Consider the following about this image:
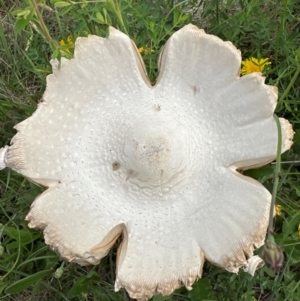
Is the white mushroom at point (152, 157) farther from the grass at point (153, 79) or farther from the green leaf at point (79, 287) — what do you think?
the green leaf at point (79, 287)

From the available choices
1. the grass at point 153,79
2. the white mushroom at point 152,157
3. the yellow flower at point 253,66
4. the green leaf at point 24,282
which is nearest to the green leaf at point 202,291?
the grass at point 153,79

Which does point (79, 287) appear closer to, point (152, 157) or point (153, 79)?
point (152, 157)

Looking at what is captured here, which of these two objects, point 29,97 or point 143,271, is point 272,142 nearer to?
point 143,271

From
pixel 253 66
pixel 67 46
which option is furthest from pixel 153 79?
pixel 67 46

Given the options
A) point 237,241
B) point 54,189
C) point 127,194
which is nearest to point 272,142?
point 237,241

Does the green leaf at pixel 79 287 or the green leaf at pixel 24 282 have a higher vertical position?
the green leaf at pixel 24 282

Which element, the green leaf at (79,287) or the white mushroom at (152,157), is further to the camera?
the green leaf at (79,287)

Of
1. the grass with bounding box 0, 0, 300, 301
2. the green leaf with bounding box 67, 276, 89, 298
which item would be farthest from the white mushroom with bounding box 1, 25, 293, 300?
the green leaf with bounding box 67, 276, 89, 298

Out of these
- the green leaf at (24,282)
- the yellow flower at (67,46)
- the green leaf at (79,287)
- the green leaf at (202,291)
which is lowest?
the green leaf at (202,291)
